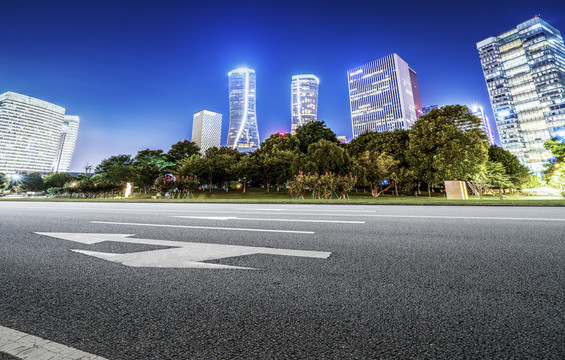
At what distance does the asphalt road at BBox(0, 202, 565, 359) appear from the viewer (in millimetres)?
1338

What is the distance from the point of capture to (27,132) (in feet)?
463

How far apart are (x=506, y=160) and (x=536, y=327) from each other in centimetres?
5578

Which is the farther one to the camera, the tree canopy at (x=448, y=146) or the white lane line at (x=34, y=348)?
the tree canopy at (x=448, y=146)

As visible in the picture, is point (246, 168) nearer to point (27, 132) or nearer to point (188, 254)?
point (188, 254)

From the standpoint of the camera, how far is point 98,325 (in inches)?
63.5

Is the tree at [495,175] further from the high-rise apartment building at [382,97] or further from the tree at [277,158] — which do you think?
the high-rise apartment building at [382,97]

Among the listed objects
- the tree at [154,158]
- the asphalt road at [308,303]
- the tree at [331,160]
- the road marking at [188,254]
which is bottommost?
the asphalt road at [308,303]

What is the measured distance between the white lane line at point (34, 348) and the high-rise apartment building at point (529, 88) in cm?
13507

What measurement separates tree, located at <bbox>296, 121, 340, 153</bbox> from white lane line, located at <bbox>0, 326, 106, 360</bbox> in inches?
1790

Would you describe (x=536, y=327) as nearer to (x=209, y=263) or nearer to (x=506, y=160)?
(x=209, y=263)

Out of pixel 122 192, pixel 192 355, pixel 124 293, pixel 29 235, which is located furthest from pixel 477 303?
pixel 122 192

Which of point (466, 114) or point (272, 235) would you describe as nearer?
point (272, 235)

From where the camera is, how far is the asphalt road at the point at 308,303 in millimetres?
1338

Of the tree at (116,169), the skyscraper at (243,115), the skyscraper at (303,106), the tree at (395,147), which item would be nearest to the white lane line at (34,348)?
the tree at (395,147)
